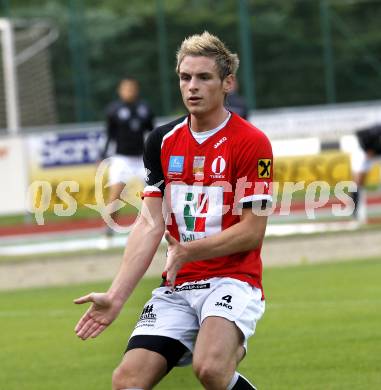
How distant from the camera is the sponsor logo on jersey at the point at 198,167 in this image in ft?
22.2

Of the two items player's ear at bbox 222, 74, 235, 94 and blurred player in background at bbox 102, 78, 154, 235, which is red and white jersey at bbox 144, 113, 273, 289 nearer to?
player's ear at bbox 222, 74, 235, 94

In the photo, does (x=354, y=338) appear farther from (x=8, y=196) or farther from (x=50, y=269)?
(x=8, y=196)

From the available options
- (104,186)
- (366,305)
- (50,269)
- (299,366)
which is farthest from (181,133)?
(104,186)

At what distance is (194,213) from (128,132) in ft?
45.7

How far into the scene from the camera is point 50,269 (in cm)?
1677

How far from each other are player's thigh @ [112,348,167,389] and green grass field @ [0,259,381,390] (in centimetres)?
256

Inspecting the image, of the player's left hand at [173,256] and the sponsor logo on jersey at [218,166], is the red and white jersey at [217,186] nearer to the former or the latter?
the sponsor logo on jersey at [218,166]

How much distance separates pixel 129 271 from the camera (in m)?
6.75

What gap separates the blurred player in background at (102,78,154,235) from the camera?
20484 mm

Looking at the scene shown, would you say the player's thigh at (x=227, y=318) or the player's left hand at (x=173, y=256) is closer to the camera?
the player's left hand at (x=173, y=256)

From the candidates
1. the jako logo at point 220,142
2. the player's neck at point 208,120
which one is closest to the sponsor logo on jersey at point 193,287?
the jako logo at point 220,142

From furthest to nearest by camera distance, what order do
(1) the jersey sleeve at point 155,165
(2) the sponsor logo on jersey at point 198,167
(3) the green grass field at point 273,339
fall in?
(3) the green grass field at point 273,339
(1) the jersey sleeve at point 155,165
(2) the sponsor logo on jersey at point 198,167

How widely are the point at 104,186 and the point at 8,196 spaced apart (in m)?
2.38

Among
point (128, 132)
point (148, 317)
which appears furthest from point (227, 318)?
point (128, 132)
